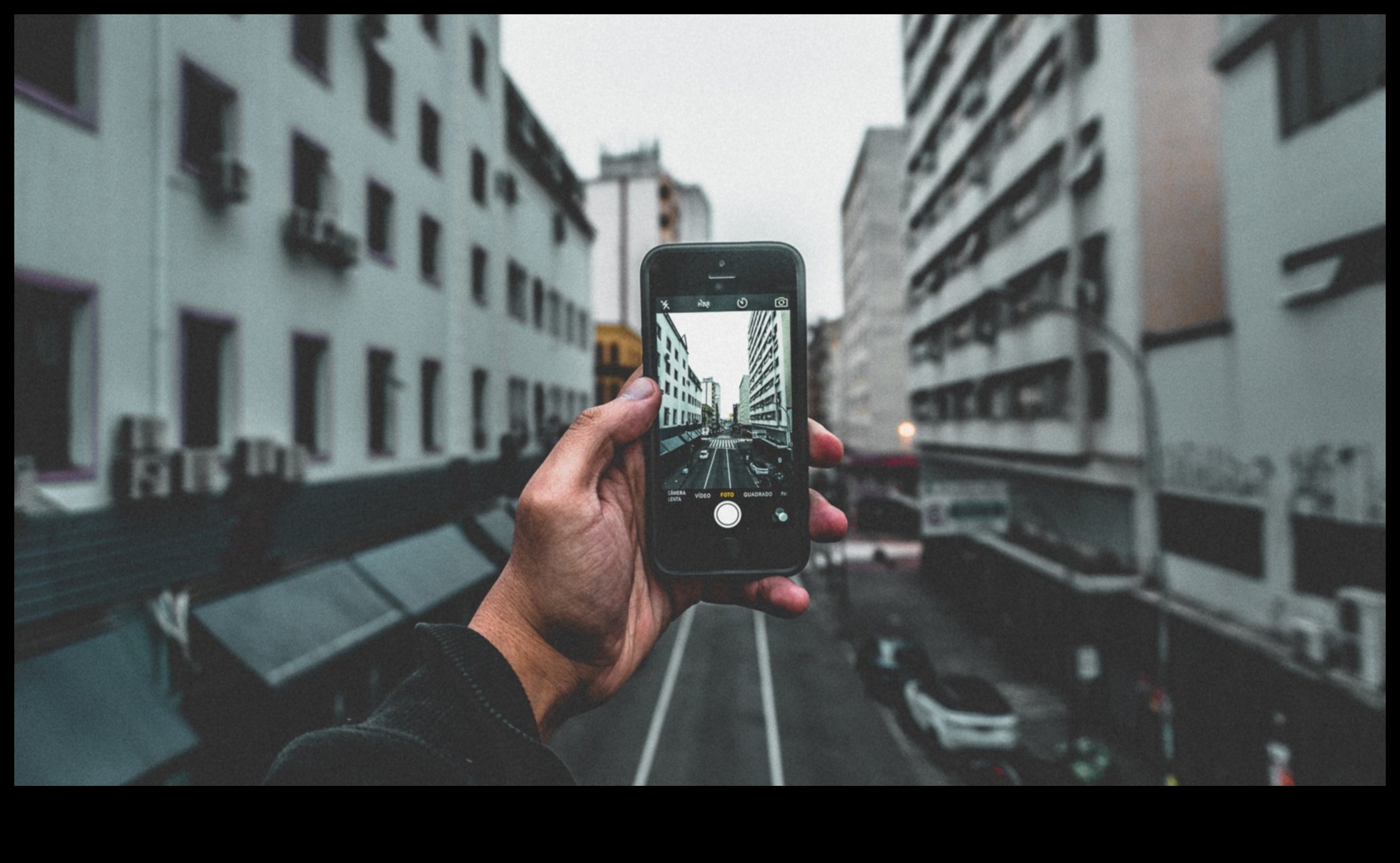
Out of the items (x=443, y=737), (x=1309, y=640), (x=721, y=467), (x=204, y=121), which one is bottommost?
(x=1309, y=640)

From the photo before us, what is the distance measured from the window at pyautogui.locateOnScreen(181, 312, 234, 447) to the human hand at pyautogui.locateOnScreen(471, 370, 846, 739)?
1065 cm

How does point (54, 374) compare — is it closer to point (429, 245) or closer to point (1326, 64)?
point (429, 245)

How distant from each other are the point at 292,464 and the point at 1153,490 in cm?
2273

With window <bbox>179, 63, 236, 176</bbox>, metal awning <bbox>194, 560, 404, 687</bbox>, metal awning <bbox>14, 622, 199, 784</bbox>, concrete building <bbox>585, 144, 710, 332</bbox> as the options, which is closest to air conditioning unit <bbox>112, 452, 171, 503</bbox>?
metal awning <bbox>14, 622, 199, 784</bbox>

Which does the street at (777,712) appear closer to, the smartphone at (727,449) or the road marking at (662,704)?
the road marking at (662,704)

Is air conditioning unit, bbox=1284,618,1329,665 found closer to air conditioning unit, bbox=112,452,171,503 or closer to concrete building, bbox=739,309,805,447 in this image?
concrete building, bbox=739,309,805,447

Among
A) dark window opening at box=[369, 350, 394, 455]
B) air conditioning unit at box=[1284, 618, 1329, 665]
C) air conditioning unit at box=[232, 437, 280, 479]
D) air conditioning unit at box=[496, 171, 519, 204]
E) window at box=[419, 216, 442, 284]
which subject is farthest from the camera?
air conditioning unit at box=[496, 171, 519, 204]

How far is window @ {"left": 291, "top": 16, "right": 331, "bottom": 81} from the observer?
44.0 ft

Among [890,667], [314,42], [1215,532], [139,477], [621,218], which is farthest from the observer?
[621,218]

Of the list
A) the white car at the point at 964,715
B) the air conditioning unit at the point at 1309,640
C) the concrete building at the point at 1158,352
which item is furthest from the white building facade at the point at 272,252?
the air conditioning unit at the point at 1309,640

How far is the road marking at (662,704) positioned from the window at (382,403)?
683 cm

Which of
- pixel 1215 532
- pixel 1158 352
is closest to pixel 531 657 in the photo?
pixel 1215 532

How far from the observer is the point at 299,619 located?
11703 millimetres
